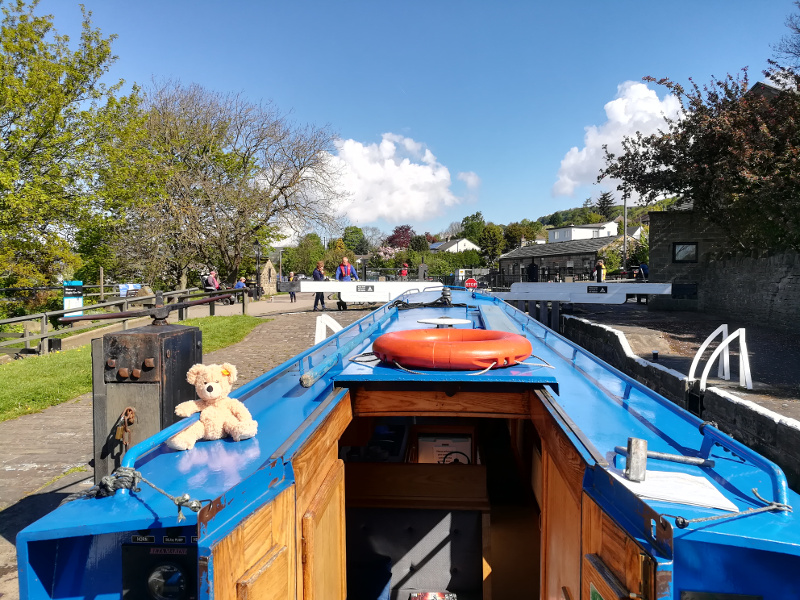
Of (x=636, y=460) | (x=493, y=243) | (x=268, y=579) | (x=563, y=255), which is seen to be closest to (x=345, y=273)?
(x=268, y=579)

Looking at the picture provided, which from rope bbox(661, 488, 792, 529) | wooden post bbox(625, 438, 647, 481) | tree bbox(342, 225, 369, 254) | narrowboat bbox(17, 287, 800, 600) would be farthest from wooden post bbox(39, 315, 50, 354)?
tree bbox(342, 225, 369, 254)

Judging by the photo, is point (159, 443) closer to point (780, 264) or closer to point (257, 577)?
point (257, 577)

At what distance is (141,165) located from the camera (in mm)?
17219

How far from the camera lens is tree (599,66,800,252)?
38.0 feet

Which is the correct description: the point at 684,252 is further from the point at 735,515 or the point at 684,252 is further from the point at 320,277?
A: the point at 735,515

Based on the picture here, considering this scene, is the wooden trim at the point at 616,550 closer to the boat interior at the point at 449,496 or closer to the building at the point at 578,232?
the boat interior at the point at 449,496

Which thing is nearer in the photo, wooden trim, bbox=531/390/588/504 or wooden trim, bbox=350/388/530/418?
wooden trim, bbox=531/390/588/504

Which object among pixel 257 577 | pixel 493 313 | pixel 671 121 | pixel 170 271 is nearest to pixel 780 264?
pixel 671 121

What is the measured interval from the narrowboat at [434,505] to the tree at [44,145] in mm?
12078

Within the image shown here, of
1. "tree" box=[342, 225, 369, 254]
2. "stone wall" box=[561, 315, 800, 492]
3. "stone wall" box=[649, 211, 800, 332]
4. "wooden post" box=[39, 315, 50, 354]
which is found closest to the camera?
"stone wall" box=[561, 315, 800, 492]

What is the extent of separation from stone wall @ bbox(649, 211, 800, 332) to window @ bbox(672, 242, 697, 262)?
11 cm

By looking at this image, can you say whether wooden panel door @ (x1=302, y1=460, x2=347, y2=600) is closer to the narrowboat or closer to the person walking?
the narrowboat

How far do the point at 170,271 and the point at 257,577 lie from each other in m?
26.1

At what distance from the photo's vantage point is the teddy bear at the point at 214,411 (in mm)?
1997
